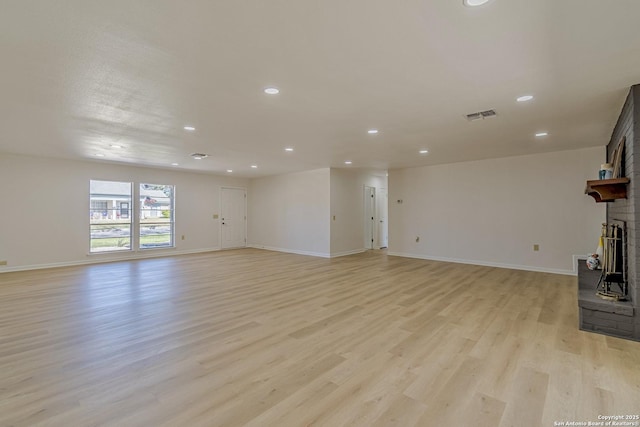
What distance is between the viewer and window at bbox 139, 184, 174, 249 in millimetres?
8281

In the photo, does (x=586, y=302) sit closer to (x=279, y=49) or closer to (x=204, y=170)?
(x=279, y=49)

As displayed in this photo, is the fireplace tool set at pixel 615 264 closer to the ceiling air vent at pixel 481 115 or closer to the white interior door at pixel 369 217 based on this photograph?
the ceiling air vent at pixel 481 115

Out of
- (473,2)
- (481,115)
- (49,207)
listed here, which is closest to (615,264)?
(481,115)

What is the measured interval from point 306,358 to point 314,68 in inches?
96.8

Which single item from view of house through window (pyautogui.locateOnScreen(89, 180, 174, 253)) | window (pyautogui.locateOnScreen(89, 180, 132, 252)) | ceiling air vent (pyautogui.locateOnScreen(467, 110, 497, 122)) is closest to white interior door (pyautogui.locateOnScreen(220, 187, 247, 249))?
view of house through window (pyautogui.locateOnScreen(89, 180, 174, 253))

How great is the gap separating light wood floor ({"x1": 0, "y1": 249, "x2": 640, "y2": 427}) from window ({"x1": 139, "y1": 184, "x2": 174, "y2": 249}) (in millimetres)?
3516

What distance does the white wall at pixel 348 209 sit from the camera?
8.37 m

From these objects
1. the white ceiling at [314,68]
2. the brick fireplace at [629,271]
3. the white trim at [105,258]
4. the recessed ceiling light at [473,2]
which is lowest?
the white trim at [105,258]

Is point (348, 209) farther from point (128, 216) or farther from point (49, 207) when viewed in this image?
point (49, 207)

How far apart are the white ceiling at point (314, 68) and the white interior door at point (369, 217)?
4.84 metres

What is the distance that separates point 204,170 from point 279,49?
716 centimetres

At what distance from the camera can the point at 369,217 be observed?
980cm

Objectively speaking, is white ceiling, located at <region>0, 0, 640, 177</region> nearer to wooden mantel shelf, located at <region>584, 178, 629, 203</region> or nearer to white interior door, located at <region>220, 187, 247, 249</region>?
wooden mantel shelf, located at <region>584, 178, 629, 203</region>

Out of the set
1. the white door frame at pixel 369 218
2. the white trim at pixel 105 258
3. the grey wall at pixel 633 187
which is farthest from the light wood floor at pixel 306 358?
the white door frame at pixel 369 218
